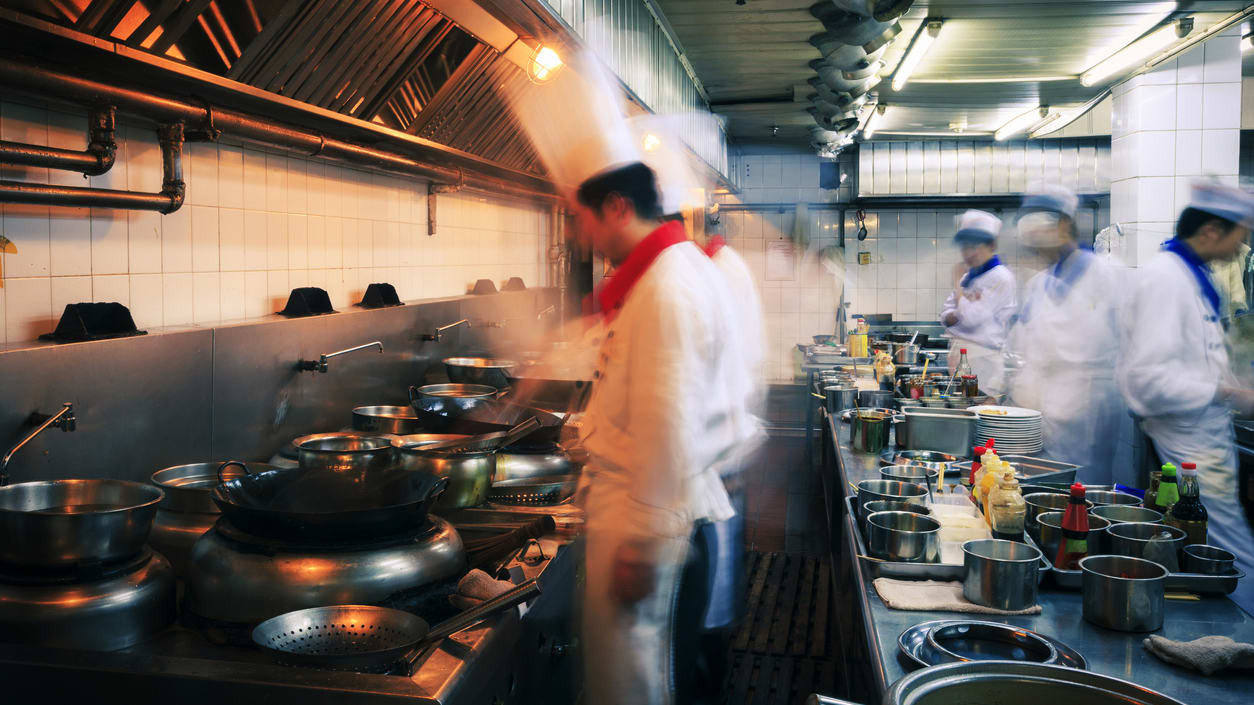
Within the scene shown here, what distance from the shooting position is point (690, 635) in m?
2.36

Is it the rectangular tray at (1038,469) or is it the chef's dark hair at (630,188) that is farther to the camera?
the rectangular tray at (1038,469)

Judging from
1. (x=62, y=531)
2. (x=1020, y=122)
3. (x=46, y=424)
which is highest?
(x=1020, y=122)

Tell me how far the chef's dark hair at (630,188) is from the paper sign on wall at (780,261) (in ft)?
28.6

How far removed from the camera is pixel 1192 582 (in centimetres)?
193

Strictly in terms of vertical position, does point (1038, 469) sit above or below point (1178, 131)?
below

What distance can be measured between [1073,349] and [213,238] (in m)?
3.73

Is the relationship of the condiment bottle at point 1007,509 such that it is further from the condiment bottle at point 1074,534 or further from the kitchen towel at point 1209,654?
the kitchen towel at point 1209,654

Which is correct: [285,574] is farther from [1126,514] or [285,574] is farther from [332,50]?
[1126,514]

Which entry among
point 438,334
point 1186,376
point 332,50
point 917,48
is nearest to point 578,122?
point 332,50

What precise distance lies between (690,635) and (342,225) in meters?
2.31

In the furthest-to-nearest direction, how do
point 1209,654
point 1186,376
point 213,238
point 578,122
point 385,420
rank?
point 1186,376
point 385,420
point 578,122
point 213,238
point 1209,654

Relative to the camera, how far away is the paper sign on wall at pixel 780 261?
10.8m

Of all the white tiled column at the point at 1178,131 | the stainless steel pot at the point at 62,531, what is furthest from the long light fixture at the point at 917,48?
the stainless steel pot at the point at 62,531

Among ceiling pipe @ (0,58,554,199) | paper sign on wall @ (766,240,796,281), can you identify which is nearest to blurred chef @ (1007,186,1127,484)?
ceiling pipe @ (0,58,554,199)
